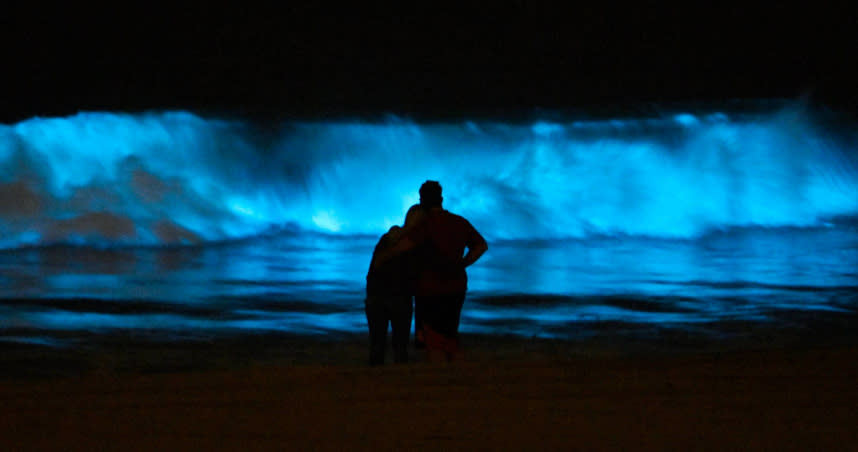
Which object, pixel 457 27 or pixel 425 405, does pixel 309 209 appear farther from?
pixel 425 405

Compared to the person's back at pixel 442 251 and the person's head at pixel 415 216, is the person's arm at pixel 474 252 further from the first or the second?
the person's head at pixel 415 216

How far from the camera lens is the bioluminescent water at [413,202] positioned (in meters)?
10.6

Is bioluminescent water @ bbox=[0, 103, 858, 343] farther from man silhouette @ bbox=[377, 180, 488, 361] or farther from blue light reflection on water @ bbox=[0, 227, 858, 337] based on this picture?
man silhouette @ bbox=[377, 180, 488, 361]

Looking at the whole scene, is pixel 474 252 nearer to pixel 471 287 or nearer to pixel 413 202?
pixel 471 287

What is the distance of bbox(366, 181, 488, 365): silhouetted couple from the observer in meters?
6.44

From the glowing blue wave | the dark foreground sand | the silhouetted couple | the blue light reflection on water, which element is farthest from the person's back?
the glowing blue wave

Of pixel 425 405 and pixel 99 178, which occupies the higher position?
pixel 99 178

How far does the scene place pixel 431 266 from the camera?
6457mm

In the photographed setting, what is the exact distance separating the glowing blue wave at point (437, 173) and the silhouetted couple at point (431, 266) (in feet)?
46.7

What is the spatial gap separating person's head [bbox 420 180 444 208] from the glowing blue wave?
47.4 ft

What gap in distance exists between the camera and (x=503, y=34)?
99.5 feet

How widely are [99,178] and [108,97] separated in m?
3.95

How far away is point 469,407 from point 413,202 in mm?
20823

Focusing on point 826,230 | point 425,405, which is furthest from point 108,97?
point 425,405
